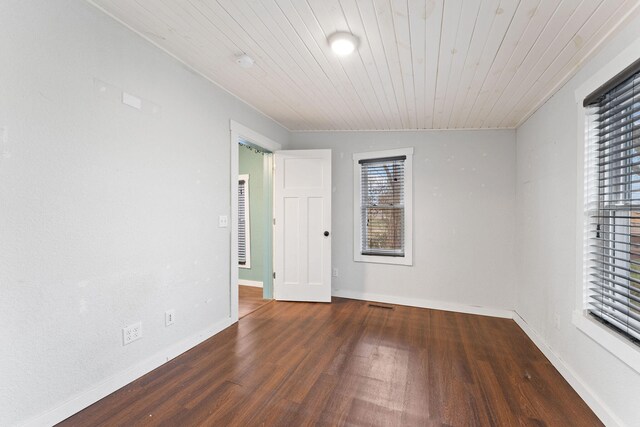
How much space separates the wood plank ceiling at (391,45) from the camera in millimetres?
1630

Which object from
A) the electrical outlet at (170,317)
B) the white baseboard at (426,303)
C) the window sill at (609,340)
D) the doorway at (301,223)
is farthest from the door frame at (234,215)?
the window sill at (609,340)

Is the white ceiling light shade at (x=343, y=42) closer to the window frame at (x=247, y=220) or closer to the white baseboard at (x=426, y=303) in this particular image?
the white baseboard at (x=426, y=303)

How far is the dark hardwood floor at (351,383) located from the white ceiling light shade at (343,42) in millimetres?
2341

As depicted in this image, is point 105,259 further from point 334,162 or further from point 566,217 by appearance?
point 566,217

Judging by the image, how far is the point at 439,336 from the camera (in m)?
2.90

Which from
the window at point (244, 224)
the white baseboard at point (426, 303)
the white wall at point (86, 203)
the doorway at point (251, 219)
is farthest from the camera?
the window at point (244, 224)

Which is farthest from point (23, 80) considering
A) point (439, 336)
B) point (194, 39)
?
point (439, 336)

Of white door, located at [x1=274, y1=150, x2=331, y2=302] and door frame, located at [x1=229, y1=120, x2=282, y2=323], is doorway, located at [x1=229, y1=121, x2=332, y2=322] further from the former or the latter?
door frame, located at [x1=229, y1=120, x2=282, y2=323]

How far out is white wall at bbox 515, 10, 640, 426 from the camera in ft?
5.49

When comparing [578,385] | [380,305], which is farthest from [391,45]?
[380,305]

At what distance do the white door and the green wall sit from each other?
3.43 ft

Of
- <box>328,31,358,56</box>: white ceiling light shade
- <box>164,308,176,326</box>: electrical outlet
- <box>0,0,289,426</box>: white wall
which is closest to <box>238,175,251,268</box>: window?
<box>0,0,289,426</box>: white wall

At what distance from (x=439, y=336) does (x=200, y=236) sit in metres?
2.53

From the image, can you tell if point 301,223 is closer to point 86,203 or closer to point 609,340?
point 86,203
